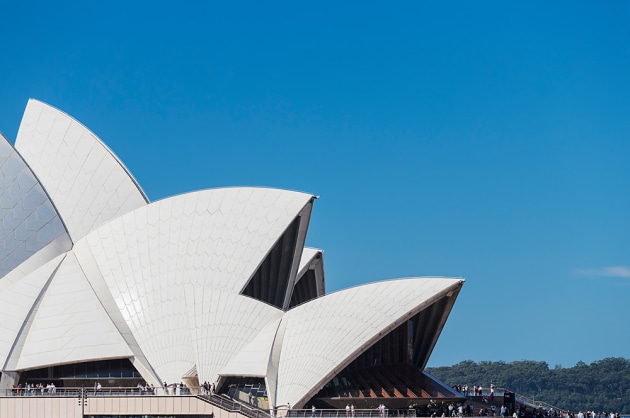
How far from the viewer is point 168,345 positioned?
161 ft

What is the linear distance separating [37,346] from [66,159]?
14.6 metres

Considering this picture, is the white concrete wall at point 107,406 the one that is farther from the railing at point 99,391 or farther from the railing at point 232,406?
the railing at point 99,391

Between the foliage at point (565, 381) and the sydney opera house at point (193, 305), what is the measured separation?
6829 cm

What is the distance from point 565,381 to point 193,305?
267 ft

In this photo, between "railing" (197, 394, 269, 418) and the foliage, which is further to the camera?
the foliage

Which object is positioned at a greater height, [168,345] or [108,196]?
[108,196]

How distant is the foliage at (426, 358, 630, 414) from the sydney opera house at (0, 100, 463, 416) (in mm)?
68294

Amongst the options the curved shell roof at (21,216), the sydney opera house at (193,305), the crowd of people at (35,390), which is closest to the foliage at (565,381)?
the sydney opera house at (193,305)

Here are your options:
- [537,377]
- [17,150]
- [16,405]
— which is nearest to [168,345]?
[16,405]

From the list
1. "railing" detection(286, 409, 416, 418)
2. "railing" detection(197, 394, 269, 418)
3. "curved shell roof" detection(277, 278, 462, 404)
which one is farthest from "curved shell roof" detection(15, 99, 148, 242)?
"railing" detection(286, 409, 416, 418)

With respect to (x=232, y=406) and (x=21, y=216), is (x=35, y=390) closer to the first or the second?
(x=232, y=406)

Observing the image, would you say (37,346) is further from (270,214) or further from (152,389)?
(270,214)

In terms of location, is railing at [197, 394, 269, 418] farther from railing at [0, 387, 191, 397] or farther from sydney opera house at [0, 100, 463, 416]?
railing at [0, 387, 191, 397]

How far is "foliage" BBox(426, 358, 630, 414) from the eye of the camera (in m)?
116
